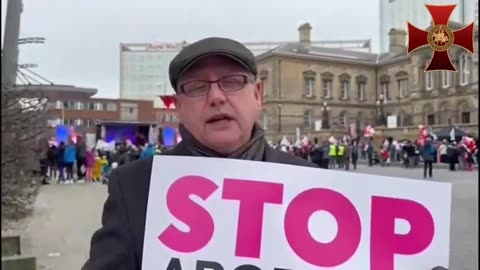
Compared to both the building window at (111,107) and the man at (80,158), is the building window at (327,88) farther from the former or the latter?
the man at (80,158)

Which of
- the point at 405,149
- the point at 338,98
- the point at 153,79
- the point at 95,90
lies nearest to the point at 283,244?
the point at 95,90

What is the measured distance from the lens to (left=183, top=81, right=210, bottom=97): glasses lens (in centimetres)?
182

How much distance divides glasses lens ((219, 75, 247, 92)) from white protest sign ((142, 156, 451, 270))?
24cm

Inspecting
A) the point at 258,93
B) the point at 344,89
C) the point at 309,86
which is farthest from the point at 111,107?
the point at 258,93

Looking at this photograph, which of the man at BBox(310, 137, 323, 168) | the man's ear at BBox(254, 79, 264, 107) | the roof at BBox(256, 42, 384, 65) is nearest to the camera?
the man's ear at BBox(254, 79, 264, 107)

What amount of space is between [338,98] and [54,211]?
61153 mm

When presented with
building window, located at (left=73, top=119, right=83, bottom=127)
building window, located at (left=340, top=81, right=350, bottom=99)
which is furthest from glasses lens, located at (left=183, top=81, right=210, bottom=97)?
building window, located at (left=340, top=81, right=350, bottom=99)

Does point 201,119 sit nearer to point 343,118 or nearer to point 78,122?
point 78,122

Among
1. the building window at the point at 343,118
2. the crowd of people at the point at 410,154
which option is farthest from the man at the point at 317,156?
the building window at the point at 343,118

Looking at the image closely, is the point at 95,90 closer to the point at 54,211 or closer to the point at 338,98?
the point at 54,211

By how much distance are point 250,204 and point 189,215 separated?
0.20 m

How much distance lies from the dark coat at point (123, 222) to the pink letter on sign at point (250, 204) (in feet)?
0.75

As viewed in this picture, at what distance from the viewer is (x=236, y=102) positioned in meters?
1.83

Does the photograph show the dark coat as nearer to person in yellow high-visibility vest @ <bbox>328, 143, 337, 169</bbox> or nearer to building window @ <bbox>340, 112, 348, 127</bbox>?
person in yellow high-visibility vest @ <bbox>328, 143, 337, 169</bbox>
